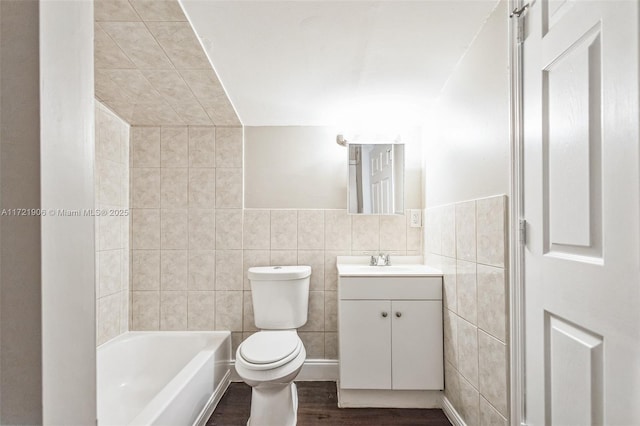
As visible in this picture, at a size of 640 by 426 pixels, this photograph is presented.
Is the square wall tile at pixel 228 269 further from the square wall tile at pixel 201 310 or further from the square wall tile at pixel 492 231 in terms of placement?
the square wall tile at pixel 492 231

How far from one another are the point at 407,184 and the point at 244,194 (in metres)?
1.26

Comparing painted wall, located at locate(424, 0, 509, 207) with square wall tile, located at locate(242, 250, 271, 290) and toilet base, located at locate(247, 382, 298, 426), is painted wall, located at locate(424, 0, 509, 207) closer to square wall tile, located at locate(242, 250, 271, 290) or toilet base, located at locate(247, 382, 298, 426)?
square wall tile, located at locate(242, 250, 271, 290)

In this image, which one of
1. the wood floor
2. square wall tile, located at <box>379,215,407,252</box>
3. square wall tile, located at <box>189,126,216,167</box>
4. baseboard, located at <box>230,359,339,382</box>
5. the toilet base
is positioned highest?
square wall tile, located at <box>189,126,216,167</box>

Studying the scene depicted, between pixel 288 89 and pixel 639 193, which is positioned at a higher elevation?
pixel 288 89

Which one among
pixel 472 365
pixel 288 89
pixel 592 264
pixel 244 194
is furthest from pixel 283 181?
pixel 592 264

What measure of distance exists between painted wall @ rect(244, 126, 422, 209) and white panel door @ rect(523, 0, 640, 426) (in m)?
1.47

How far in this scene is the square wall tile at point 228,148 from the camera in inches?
105

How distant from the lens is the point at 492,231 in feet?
4.83

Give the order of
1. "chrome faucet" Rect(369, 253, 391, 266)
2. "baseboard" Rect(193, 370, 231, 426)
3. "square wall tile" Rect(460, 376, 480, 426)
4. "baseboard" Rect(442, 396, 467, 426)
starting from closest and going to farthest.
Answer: "square wall tile" Rect(460, 376, 480, 426)
"baseboard" Rect(442, 396, 467, 426)
"baseboard" Rect(193, 370, 231, 426)
"chrome faucet" Rect(369, 253, 391, 266)

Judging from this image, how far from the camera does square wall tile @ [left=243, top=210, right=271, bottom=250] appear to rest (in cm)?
266

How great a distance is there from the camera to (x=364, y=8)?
137cm

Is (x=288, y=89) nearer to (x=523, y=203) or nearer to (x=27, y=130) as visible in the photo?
(x=523, y=203)

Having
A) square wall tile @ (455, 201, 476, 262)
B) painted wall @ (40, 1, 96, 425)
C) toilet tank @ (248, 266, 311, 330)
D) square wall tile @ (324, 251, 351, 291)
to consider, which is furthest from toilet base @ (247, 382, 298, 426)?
painted wall @ (40, 1, 96, 425)

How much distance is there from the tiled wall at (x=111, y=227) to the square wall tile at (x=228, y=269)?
0.67 meters
